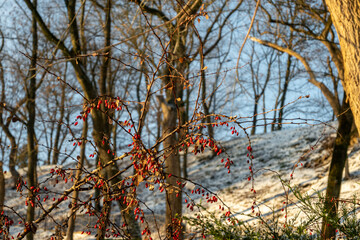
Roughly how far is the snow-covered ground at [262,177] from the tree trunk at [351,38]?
547cm

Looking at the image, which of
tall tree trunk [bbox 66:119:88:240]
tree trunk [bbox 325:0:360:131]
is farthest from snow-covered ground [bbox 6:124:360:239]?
tree trunk [bbox 325:0:360:131]

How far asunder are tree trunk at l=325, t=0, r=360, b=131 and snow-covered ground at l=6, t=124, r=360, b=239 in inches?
215

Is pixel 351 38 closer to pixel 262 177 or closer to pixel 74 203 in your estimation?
pixel 74 203

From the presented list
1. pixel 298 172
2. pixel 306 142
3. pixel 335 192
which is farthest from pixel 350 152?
pixel 335 192

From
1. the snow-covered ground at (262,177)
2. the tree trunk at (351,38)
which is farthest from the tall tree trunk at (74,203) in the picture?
the tree trunk at (351,38)

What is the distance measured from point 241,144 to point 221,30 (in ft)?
22.1

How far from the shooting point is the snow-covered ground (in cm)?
996

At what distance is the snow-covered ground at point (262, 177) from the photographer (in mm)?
9961

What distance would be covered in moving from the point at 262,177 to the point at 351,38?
10.0 metres

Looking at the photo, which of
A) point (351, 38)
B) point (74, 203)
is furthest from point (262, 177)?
point (74, 203)

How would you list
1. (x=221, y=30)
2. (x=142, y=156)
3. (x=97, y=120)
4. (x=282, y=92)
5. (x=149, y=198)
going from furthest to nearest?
(x=282, y=92) < (x=149, y=198) < (x=221, y=30) < (x=97, y=120) < (x=142, y=156)

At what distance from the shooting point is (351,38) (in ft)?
9.42

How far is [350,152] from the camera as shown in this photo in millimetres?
11203

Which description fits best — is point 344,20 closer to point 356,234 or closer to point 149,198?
point 356,234
